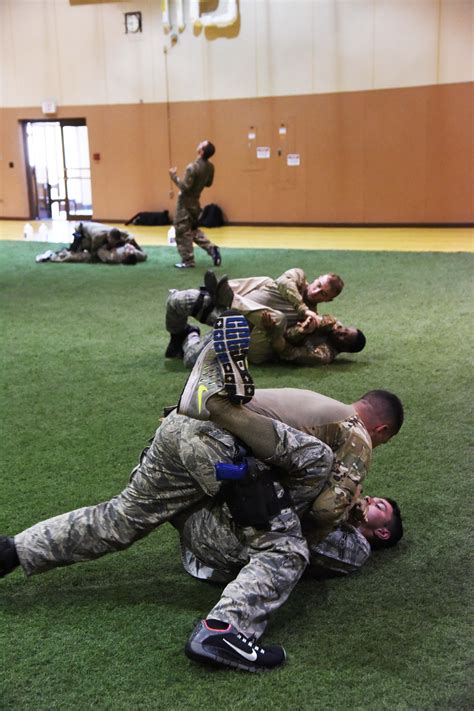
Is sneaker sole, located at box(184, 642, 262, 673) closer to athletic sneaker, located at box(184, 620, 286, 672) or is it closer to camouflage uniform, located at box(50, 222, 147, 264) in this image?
athletic sneaker, located at box(184, 620, 286, 672)

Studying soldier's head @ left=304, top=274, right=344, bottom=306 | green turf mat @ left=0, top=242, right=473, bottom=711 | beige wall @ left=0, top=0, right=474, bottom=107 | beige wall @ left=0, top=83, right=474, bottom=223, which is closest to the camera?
green turf mat @ left=0, top=242, right=473, bottom=711

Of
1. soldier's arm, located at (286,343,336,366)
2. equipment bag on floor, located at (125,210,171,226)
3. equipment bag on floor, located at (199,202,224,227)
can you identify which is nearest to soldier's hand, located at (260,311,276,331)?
soldier's arm, located at (286,343,336,366)

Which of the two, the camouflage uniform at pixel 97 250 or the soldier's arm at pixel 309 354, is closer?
the soldier's arm at pixel 309 354

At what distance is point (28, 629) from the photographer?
8.36ft

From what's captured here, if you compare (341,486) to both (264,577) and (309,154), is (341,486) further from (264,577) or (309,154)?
(309,154)

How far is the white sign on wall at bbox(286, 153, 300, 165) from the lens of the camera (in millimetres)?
16453

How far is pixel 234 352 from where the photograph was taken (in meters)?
2.39

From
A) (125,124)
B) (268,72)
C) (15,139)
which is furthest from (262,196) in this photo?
(15,139)

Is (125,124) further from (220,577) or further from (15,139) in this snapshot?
(220,577)

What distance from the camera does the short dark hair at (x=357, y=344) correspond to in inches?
228

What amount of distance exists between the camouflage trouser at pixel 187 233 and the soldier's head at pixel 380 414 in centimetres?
810

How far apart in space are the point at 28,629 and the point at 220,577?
0.70m

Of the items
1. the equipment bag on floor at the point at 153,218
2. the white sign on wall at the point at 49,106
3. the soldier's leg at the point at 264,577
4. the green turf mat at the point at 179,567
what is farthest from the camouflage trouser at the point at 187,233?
the white sign on wall at the point at 49,106

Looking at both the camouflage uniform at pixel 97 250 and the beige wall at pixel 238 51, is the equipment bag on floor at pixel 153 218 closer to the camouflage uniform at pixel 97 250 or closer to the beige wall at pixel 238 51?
the beige wall at pixel 238 51
